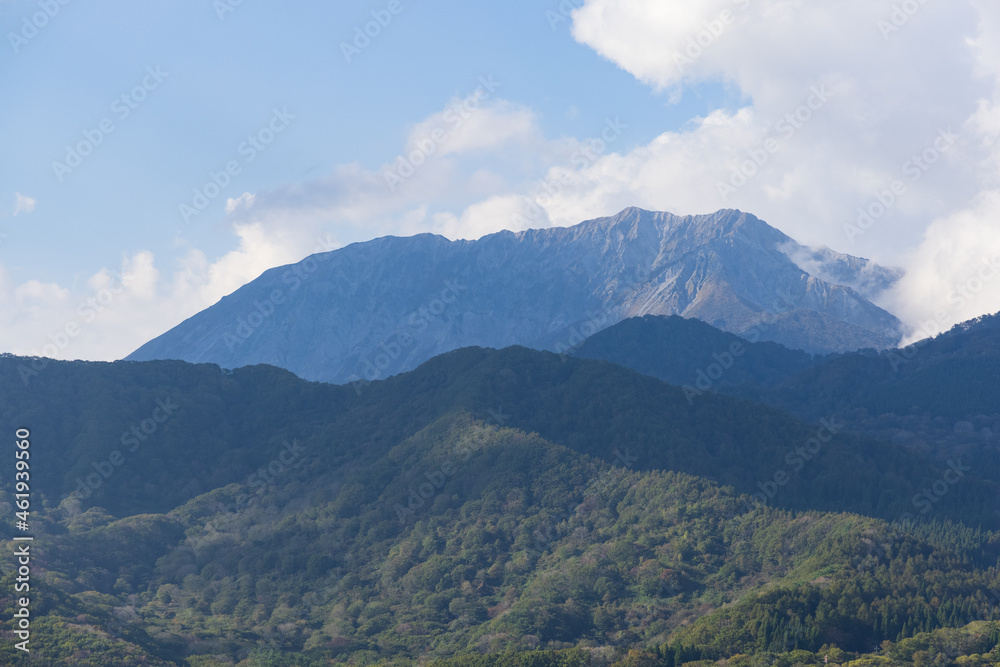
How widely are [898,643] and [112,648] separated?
97653 millimetres

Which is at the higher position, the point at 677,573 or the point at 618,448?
the point at 618,448

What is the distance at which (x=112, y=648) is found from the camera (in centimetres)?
12181

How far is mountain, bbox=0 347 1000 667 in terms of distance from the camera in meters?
125

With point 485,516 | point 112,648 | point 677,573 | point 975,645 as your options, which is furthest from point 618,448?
point 112,648

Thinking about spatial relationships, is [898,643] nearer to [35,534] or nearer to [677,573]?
[677,573]

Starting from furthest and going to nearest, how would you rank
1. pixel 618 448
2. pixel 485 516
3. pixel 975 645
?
1. pixel 618 448
2. pixel 485 516
3. pixel 975 645

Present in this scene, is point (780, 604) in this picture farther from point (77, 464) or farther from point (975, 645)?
point (77, 464)

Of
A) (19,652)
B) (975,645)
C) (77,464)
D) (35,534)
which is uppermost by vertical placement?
(77,464)

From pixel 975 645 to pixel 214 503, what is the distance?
140776mm

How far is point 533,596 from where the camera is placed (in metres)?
150

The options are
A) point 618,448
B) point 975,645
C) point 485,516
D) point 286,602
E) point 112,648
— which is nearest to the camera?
point 975,645

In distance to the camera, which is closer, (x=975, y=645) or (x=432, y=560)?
(x=975, y=645)

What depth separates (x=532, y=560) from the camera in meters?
166

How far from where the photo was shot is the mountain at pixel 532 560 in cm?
12488
